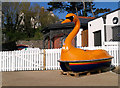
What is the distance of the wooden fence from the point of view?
Result: 10.7 metres

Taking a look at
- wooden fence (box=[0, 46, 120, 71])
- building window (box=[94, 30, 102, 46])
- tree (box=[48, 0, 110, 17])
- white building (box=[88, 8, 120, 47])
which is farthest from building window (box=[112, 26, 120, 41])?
tree (box=[48, 0, 110, 17])

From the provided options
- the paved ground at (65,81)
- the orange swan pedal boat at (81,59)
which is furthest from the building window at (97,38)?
the paved ground at (65,81)

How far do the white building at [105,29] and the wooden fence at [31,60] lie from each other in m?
3.18

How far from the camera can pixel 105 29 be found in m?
14.4

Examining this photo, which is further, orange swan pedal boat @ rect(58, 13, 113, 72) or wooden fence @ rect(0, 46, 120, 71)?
wooden fence @ rect(0, 46, 120, 71)

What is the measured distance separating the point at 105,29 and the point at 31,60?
7256mm

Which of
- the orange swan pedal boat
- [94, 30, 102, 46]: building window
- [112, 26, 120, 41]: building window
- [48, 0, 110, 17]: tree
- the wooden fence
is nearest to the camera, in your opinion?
the orange swan pedal boat

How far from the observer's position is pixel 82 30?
60.8ft

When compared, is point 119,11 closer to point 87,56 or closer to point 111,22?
point 111,22

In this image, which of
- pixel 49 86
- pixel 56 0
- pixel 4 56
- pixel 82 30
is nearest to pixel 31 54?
pixel 4 56

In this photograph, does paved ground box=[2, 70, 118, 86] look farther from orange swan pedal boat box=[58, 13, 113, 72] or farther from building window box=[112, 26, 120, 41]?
building window box=[112, 26, 120, 41]

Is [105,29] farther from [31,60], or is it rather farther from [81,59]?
[81,59]

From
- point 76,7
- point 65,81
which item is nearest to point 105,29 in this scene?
point 65,81

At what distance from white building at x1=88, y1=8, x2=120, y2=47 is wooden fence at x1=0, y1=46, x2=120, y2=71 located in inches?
125
